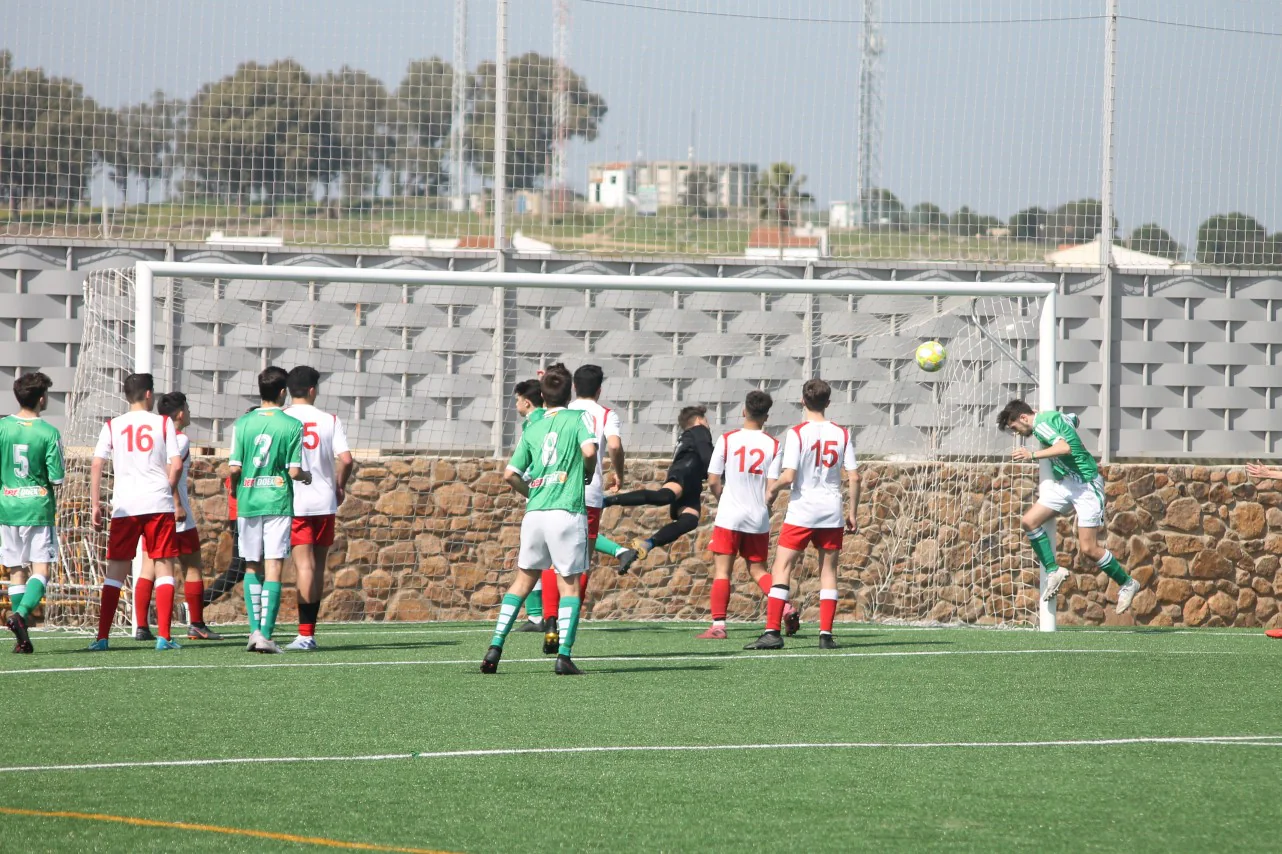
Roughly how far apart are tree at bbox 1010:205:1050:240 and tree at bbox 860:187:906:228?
1191 mm

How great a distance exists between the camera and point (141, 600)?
1109cm

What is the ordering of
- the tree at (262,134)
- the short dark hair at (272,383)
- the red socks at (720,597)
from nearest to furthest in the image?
1. the short dark hair at (272,383)
2. the red socks at (720,597)
3. the tree at (262,134)

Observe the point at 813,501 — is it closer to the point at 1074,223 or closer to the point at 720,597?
the point at 720,597

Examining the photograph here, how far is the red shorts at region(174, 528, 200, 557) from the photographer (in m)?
11.1

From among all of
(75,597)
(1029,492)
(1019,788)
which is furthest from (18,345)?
(1019,788)

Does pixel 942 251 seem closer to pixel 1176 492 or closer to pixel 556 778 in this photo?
pixel 1176 492

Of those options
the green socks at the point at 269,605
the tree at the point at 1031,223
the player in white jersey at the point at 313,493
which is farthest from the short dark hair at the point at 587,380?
the tree at the point at 1031,223

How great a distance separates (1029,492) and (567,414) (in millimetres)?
7125

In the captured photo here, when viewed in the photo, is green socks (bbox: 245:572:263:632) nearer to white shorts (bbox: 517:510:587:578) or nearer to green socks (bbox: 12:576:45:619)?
green socks (bbox: 12:576:45:619)

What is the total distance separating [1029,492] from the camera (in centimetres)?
1453

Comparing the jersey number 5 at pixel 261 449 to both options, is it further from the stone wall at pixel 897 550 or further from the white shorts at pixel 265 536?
the stone wall at pixel 897 550

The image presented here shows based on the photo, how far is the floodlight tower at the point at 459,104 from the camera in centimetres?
1470

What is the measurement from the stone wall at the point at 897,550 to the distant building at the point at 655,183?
2.71 metres

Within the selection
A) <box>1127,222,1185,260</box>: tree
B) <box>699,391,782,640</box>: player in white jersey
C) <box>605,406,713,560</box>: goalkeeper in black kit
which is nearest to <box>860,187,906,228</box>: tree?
<box>1127,222,1185,260</box>: tree
